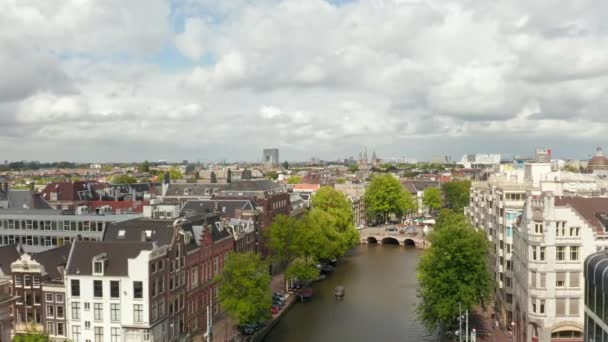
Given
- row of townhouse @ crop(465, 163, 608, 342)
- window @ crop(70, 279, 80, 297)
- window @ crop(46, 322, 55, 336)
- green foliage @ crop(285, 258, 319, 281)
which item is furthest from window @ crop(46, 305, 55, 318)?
row of townhouse @ crop(465, 163, 608, 342)

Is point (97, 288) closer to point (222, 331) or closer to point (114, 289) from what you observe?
point (114, 289)

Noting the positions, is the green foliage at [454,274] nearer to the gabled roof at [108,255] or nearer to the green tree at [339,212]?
the gabled roof at [108,255]

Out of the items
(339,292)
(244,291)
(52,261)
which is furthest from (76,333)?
(339,292)

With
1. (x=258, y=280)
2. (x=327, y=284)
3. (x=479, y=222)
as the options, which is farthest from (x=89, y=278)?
(x=479, y=222)

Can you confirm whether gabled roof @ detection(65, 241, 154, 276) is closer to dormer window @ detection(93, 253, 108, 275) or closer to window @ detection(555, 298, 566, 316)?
dormer window @ detection(93, 253, 108, 275)

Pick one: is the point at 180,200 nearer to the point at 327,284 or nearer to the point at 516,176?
the point at 327,284
